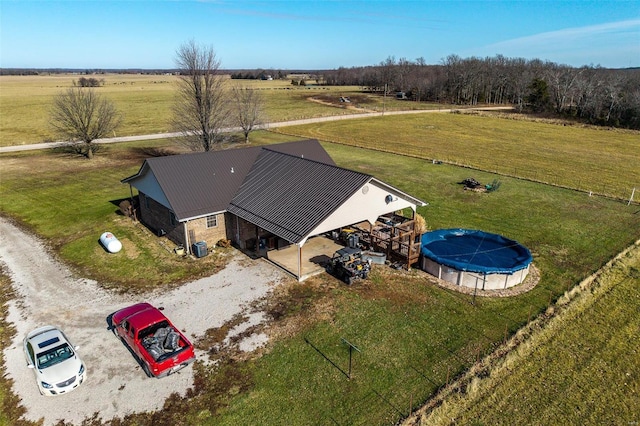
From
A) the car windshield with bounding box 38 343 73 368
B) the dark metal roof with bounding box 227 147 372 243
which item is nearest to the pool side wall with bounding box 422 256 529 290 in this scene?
the dark metal roof with bounding box 227 147 372 243

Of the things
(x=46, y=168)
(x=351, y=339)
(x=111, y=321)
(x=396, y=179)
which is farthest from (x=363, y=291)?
(x=46, y=168)

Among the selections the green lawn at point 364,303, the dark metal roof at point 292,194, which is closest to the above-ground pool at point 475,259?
the green lawn at point 364,303

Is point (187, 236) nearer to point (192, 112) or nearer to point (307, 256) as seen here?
point (307, 256)

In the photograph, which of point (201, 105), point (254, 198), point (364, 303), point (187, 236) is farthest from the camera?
point (201, 105)

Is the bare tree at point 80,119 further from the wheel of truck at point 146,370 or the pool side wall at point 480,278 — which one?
the pool side wall at point 480,278

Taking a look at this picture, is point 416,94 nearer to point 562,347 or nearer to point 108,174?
point 108,174

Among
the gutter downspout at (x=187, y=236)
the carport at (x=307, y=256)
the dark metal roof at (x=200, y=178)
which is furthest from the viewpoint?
the dark metal roof at (x=200, y=178)

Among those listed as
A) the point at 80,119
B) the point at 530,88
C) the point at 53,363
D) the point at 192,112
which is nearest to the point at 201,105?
the point at 192,112
